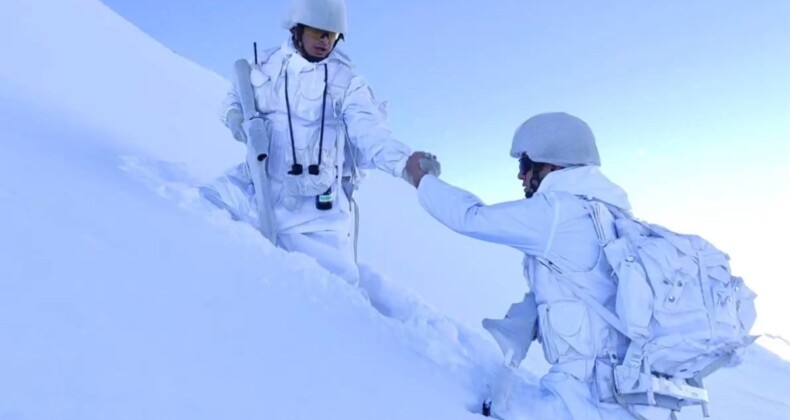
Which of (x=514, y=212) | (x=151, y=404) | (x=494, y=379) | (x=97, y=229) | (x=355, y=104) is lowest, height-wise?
(x=494, y=379)

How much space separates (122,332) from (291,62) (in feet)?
8.48

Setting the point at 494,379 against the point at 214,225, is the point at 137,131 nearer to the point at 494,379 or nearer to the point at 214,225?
the point at 214,225

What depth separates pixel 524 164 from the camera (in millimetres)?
3014

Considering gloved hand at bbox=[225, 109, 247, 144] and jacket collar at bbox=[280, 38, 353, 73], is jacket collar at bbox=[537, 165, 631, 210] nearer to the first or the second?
jacket collar at bbox=[280, 38, 353, 73]

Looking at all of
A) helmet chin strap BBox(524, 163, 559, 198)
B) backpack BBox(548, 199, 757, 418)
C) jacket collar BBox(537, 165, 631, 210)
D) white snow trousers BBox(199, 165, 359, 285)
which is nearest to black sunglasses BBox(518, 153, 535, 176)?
helmet chin strap BBox(524, 163, 559, 198)

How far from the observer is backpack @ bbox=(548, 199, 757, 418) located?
2.50 m

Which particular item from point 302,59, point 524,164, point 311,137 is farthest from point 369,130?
point 524,164

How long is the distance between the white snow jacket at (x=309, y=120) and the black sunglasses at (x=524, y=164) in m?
1.12

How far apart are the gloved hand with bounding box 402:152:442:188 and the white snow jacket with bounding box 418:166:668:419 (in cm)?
56

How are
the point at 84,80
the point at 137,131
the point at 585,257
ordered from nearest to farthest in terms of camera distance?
1. the point at 585,257
2. the point at 137,131
3. the point at 84,80

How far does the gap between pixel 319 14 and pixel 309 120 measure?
0.60 metres

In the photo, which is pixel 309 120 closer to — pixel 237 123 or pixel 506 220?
pixel 237 123

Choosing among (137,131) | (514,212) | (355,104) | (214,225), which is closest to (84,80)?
(137,131)

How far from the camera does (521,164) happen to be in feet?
9.95
